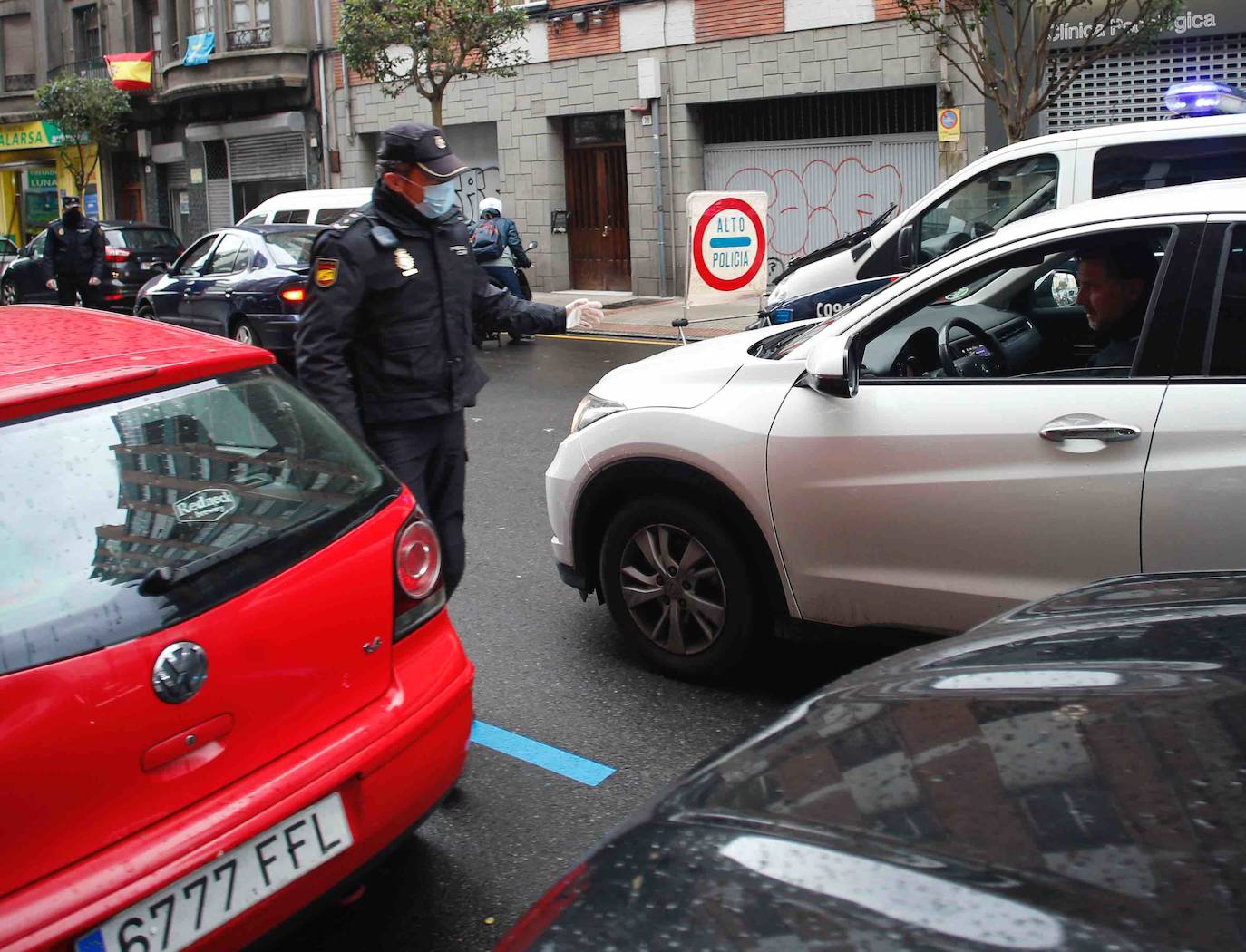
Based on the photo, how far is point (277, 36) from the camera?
1107 inches

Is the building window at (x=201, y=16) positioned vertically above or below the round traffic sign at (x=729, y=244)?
above

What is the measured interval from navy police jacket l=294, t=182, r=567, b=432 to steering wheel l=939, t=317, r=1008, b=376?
5.19 ft

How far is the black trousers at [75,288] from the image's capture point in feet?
55.9

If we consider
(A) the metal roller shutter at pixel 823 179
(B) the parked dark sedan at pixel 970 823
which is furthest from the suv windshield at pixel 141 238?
(B) the parked dark sedan at pixel 970 823

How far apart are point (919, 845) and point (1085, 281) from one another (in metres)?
3.22

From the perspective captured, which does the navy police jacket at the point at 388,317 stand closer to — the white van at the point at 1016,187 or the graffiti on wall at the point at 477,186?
the white van at the point at 1016,187

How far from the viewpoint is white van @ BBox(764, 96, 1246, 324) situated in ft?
25.1

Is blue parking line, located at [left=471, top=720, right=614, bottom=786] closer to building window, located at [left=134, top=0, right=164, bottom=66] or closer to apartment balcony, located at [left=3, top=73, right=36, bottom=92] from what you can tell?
building window, located at [left=134, top=0, right=164, bottom=66]

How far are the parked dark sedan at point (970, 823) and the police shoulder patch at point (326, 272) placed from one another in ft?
7.59

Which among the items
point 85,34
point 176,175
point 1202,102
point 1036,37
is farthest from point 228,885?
point 85,34

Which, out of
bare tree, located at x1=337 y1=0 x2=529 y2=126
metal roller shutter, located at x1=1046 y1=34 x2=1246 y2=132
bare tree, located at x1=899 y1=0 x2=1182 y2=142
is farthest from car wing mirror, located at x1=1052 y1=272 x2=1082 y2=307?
bare tree, located at x1=337 y1=0 x2=529 y2=126

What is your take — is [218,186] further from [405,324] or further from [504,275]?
[405,324]

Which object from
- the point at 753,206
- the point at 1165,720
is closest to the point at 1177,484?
the point at 1165,720

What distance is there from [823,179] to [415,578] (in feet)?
57.0
